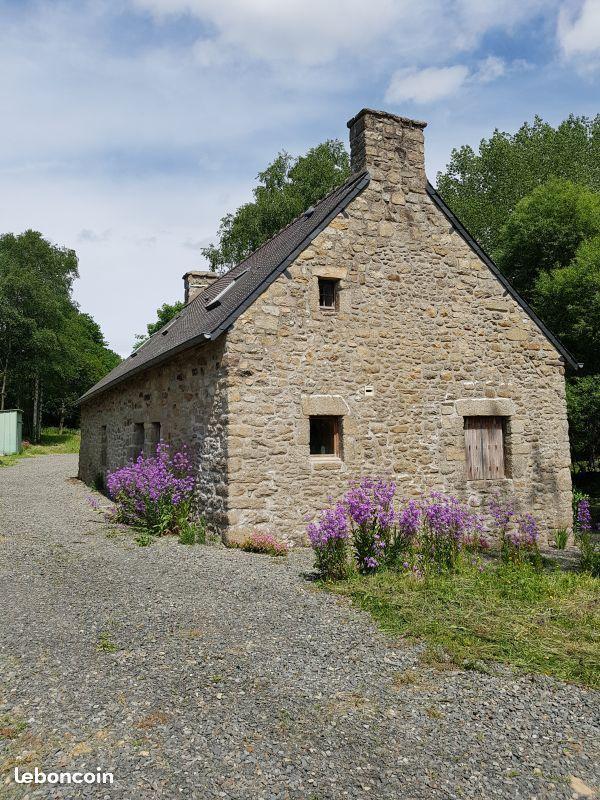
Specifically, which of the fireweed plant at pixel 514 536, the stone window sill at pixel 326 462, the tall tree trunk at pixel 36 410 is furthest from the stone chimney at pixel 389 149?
the tall tree trunk at pixel 36 410

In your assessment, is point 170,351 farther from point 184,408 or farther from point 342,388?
point 342,388

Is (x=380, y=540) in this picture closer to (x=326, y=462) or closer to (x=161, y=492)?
(x=326, y=462)

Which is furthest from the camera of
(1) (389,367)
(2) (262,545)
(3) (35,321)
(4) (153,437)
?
(3) (35,321)

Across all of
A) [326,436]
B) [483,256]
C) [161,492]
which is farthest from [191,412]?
[483,256]

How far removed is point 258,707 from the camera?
3.67 meters

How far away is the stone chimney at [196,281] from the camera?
61.3 ft

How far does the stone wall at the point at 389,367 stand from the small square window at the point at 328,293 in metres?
0.12

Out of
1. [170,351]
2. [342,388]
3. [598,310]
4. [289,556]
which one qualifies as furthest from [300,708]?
[598,310]

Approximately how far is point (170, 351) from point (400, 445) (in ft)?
13.2

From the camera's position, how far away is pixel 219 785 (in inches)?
114

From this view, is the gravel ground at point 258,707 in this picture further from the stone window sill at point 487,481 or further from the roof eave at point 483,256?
the roof eave at point 483,256

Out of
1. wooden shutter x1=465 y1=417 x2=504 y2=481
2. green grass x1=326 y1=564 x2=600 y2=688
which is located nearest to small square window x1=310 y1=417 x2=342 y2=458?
wooden shutter x1=465 y1=417 x2=504 y2=481

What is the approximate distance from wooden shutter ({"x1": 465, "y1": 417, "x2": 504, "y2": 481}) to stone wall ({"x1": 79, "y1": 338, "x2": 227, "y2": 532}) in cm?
441

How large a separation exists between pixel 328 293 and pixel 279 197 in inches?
854
